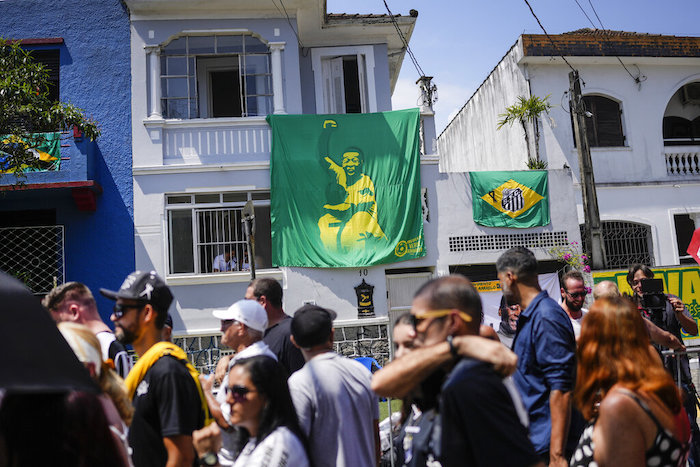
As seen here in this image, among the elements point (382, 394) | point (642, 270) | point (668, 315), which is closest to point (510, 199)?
point (642, 270)

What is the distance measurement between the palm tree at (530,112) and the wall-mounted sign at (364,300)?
5.42 m

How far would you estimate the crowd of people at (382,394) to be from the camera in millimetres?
2166

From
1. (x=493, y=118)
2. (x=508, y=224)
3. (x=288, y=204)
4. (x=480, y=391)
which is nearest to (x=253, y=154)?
(x=288, y=204)

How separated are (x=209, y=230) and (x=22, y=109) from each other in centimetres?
433

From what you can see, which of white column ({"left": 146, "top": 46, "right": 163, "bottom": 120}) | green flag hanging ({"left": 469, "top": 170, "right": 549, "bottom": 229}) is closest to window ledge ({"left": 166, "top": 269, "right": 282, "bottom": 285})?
white column ({"left": 146, "top": 46, "right": 163, "bottom": 120})

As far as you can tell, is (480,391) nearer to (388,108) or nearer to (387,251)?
(387,251)

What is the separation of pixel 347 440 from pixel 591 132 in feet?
50.7

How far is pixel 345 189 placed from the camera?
12.9m

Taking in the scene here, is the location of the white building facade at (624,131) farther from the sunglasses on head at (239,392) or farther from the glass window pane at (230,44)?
the sunglasses on head at (239,392)

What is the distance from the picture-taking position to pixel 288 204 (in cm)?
1263

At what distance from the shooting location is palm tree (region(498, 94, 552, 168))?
15477mm

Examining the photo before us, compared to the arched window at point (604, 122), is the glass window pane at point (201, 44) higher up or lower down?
higher up

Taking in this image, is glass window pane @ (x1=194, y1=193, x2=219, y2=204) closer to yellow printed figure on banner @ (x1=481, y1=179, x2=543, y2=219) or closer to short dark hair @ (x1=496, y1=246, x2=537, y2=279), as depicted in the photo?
yellow printed figure on banner @ (x1=481, y1=179, x2=543, y2=219)

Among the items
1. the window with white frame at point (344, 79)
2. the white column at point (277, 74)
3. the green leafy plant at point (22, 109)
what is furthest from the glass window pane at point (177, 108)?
the window with white frame at point (344, 79)
